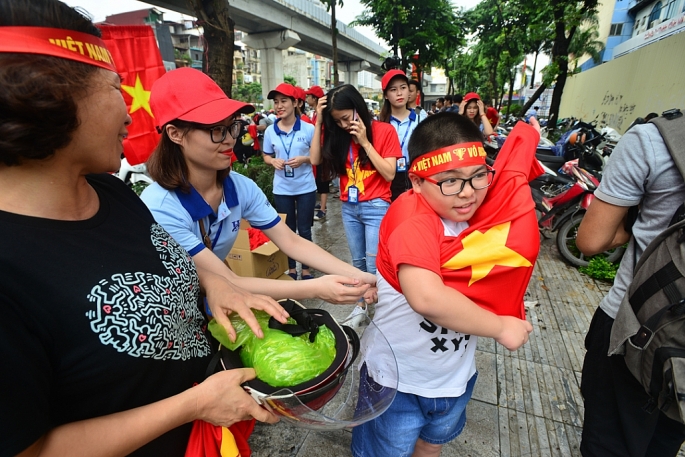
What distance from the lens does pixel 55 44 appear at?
74 cm

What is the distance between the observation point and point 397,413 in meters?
1.37

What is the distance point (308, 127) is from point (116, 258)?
3543mm

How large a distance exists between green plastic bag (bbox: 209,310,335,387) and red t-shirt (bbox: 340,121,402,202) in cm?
203

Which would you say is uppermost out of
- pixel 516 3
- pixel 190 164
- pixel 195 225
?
pixel 516 3

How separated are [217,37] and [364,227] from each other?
2788 mm

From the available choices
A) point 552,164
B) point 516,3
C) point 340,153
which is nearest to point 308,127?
point 340,153

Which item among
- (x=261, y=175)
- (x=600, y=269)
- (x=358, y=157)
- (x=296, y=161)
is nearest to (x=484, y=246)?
(x=358, y=157)

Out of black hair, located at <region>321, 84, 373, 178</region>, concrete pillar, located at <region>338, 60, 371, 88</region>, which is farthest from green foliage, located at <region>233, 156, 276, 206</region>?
concrete pillar, located at <region>338, 60, 371, 88</region>

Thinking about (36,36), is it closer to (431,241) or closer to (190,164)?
(190,164)

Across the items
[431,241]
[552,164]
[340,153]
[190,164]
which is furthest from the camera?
[552,164]

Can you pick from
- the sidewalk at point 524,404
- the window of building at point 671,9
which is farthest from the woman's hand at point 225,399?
the window of building at point 671,9

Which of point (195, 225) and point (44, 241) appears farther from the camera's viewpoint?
point (195, 225)

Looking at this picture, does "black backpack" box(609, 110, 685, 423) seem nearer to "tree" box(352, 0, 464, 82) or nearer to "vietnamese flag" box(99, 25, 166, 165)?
"vietnamese flag" box(99, 25, 166, 165)

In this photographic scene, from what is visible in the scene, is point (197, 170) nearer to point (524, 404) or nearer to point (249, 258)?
point (249, 258)
